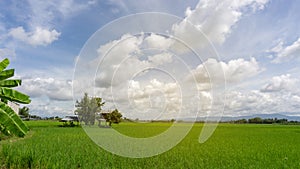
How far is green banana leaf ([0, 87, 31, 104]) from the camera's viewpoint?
4.02 m

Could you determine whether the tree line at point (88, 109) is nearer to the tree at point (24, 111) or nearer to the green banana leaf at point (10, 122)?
the green banana leaf at point (10, 122)

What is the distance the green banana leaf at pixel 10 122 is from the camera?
159 inches

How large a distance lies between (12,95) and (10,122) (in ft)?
1.26

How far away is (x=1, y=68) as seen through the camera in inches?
167

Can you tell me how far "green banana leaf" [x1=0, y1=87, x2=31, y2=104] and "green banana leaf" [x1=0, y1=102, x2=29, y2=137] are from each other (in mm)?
174

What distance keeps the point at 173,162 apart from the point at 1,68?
6018 mm

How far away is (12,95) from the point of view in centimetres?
408

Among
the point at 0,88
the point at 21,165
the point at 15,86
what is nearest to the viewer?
the point at 0,88

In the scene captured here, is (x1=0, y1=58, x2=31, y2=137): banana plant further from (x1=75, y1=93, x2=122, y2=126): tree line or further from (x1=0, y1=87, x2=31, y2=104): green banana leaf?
(x1=75, y1=93, x2=122, y2=126): tree line

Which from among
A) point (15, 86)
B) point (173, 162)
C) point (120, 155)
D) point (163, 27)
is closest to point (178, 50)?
point (163, 27)

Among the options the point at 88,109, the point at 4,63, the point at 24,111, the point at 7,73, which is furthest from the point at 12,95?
the point at 24,111

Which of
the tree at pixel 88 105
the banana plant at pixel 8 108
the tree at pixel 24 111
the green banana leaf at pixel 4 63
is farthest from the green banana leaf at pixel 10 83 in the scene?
the tree at pixel 24 111

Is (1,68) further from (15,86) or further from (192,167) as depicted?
(192,167)

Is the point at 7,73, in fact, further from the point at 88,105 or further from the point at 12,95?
the point at 88,105
